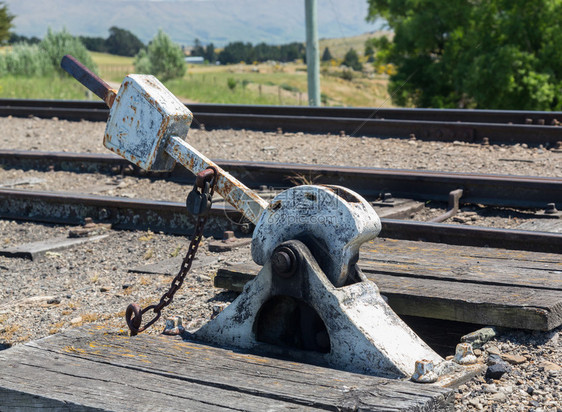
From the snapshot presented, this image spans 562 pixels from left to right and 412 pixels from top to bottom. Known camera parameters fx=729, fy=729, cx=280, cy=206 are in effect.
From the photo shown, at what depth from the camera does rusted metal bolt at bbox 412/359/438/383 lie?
2502 mm

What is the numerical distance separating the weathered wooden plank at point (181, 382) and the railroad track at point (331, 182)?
2.77 meters

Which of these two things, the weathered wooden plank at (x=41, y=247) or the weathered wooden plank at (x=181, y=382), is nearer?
the weathered wooden plank at (x=181, y=382)

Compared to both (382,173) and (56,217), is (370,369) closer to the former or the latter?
(382,173)

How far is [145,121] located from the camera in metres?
3.09

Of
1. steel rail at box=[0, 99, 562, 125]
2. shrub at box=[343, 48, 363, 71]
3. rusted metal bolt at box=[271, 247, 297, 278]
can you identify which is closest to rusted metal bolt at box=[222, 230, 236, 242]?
rusted metal bolt at box=[271, 247, 297, 278]

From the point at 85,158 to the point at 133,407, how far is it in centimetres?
688

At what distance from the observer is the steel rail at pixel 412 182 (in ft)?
20.5

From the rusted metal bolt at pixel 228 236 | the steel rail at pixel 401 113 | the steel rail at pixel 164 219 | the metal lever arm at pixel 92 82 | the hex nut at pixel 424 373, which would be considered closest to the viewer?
the hex nut at pixel 424 373

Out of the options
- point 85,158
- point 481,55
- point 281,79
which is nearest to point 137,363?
point 85,158

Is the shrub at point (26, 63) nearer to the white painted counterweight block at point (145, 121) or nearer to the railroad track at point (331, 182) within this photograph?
the railroad track at point (331, 182)

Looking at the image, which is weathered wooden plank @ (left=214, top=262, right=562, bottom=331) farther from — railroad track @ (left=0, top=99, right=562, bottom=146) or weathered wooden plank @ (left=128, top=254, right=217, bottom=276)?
railroad track @ (left=0, top=99, right=562, bottom=146)

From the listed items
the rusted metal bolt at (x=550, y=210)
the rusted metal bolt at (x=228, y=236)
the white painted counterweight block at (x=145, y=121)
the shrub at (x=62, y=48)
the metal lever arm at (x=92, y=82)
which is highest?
the shrub at (x=62, y=48)

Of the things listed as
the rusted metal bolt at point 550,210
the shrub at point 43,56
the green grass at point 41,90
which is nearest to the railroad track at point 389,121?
the rusted metal bolt at point 550,210

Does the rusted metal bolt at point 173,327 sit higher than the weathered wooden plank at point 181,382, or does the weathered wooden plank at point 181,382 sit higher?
the weathered wooden plank at point 181,382
